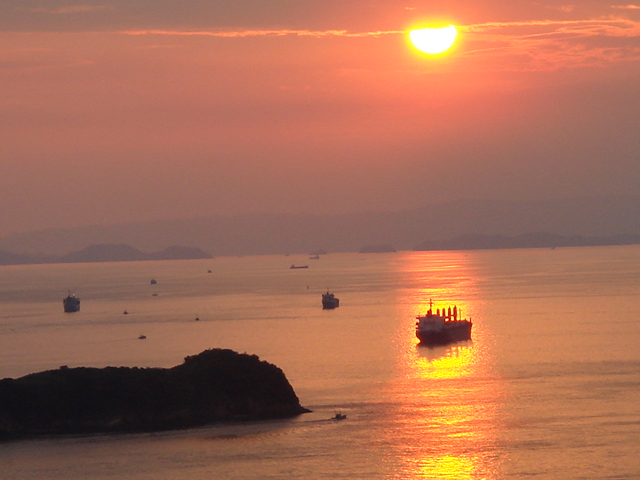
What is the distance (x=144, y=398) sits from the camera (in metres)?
52.2

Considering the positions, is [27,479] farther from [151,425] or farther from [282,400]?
[282,400]

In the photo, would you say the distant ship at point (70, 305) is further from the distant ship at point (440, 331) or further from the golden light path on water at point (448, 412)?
the golden light path on water at point (448, 412)

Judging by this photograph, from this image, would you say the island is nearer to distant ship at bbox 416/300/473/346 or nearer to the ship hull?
the ship hull

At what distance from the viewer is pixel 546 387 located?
213 ft

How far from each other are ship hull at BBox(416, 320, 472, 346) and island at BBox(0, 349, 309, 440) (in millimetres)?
44610

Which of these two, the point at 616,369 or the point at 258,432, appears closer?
the point at 258,432

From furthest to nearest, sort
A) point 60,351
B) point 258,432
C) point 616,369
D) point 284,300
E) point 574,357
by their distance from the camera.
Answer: point 284,300, point 60,351, point 574,357, point 616,369, point 258,432

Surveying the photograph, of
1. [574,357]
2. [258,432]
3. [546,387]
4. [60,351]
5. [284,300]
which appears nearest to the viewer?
[258,432]

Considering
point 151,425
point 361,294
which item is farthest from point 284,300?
point 151,425

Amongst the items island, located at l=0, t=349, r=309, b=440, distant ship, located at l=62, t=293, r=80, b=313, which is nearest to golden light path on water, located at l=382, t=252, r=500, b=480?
island, located at l=0, t=349, r=309, b=440

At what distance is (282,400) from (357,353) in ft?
107

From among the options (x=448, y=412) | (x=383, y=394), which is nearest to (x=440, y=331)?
(x=383, y=394)

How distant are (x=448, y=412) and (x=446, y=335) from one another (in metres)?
42.6

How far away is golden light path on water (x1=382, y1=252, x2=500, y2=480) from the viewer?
45281 millimetres
